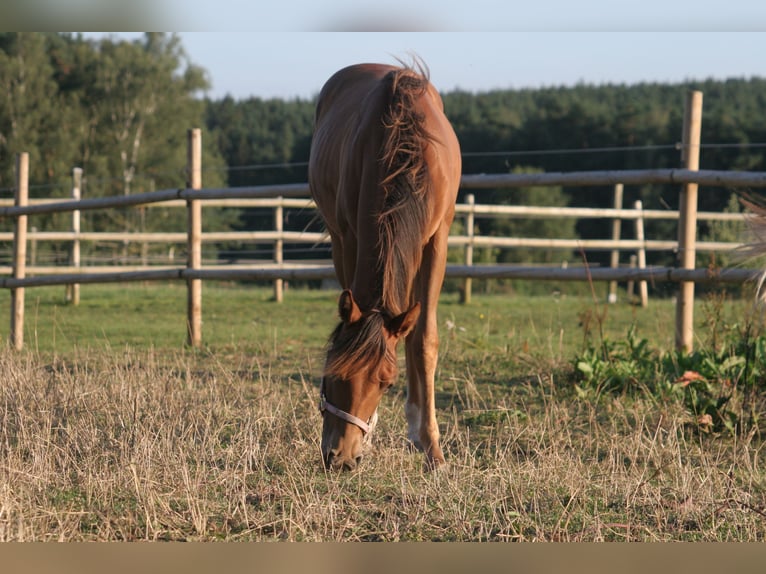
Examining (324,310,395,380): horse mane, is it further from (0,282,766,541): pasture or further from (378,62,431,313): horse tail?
(0,282,766,541): pasture

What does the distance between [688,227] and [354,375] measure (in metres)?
3.74

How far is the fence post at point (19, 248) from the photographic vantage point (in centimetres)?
843

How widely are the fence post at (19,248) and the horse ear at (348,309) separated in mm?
5948

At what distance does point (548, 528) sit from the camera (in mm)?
2758

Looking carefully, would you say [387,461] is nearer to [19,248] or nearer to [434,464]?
[434,464]

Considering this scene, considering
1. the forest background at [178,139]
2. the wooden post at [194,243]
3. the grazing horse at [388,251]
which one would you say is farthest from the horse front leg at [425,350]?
the forest background at [178,139]

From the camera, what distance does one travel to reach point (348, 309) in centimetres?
321

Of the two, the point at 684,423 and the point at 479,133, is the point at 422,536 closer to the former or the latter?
the point at 684,423

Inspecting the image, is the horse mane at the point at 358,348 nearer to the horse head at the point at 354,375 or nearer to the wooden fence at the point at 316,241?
the horse head at the point at 354,375

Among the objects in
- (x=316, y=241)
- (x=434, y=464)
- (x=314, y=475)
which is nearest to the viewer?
(x=314, y=475)

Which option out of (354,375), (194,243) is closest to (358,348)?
(354,375)

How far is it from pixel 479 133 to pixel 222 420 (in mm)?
48671

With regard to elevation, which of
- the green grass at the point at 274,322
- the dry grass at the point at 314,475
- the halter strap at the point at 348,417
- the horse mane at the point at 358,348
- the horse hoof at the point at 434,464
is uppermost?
the horse mane at the point at 358,348

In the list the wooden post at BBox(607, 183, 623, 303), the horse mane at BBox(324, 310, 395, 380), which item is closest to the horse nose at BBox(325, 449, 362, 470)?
the horse mane at BBox(324, 310, 395, 380)
